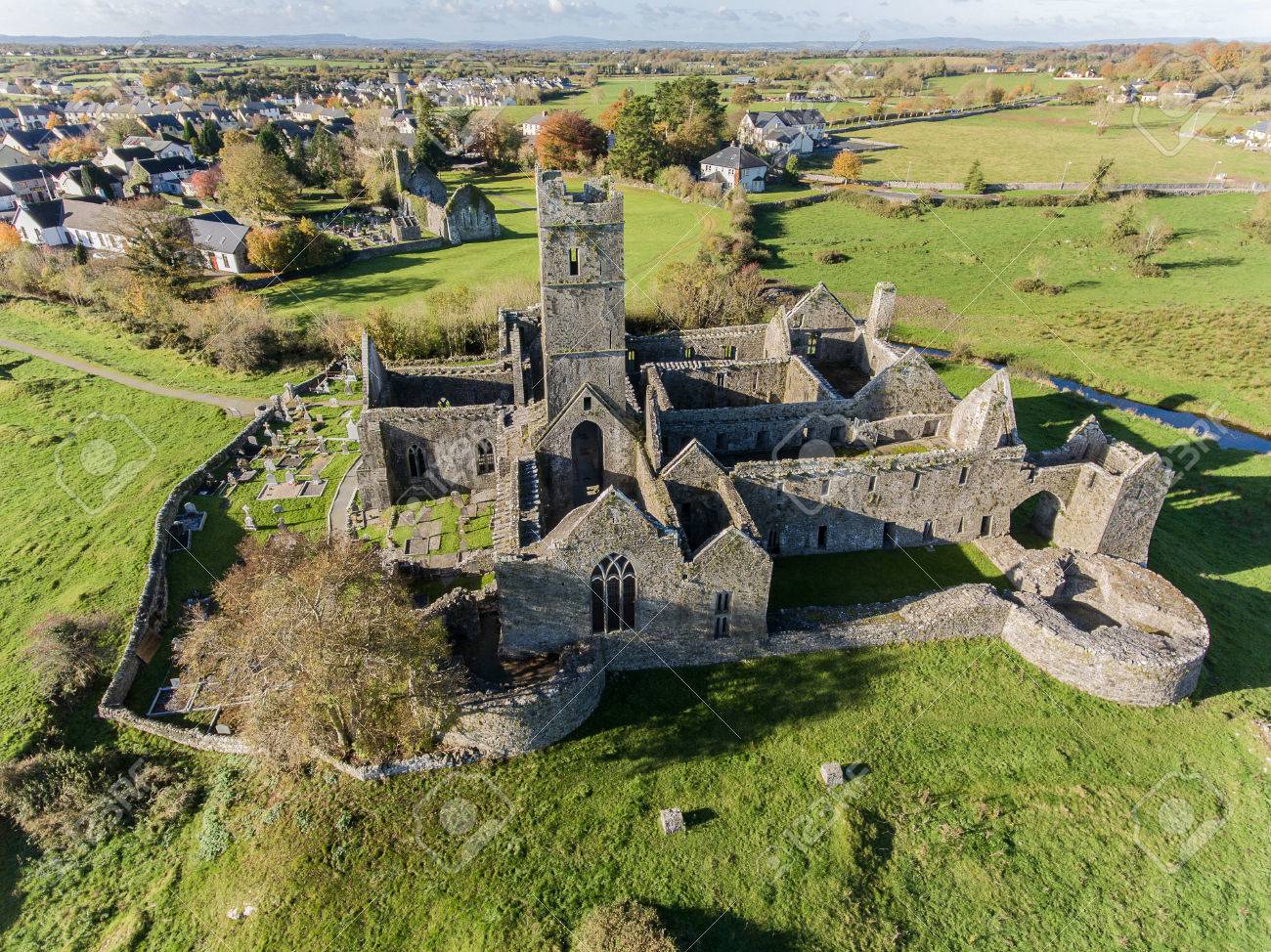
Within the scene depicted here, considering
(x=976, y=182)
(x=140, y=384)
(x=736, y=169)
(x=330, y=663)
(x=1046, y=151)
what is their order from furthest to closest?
(x=1046, y=151), (x=976, y=182), (x=736, y=169), (x=140, y=384), (x=330, y=663)

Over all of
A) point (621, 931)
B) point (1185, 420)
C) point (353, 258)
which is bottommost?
point (1185, 420)

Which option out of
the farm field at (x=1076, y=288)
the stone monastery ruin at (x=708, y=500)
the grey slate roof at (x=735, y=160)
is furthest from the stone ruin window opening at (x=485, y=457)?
the grey slate roof at (x=735, y=160)

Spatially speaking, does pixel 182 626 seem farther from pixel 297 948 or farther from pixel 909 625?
pixel 909 625

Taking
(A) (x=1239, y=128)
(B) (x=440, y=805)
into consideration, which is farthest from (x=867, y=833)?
(A) (x=1239, y=128)

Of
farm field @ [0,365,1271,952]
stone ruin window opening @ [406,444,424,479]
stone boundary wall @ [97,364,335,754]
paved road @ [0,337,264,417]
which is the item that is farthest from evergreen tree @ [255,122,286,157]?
farm field @ [0,365,1271,952]

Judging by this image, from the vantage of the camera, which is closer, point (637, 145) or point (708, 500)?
point (708, 500)

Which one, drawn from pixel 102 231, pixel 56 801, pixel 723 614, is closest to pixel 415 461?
pixel 723 614

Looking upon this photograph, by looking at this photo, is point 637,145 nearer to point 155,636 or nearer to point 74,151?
point 155,636
